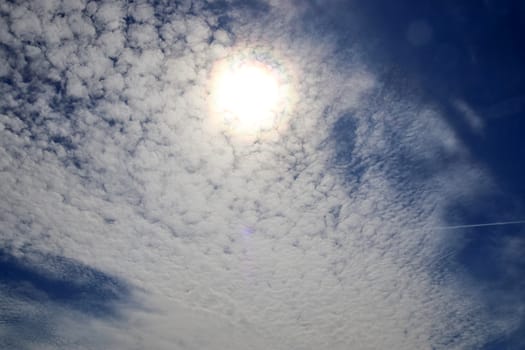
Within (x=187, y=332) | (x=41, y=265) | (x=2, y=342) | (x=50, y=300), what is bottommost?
(x=2, y=342)

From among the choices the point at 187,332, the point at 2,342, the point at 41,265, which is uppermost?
the point at 41,265

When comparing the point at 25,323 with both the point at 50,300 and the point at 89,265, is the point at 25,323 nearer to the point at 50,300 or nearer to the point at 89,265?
the point at 50,300

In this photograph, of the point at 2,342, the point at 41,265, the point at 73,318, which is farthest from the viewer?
the point at 2,342

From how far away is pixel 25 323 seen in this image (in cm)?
955

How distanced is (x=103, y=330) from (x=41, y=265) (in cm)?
376

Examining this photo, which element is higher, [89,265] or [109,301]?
[89,265]

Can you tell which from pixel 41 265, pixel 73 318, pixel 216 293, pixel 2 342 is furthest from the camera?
pixel 2 342

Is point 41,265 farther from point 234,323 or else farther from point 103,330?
point 234,323

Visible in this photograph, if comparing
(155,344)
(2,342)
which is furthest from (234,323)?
(2,342)

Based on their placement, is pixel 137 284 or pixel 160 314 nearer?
pixel 137 284

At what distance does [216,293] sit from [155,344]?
13.8 ft

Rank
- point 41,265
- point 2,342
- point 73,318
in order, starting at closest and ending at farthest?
point 41,265, point 73,318, point 2,342

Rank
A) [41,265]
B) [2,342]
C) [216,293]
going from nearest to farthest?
1. [41,265]
2. [216,293]
3. [2,342]

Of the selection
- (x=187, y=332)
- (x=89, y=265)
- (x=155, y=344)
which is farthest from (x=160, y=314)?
(x=89, y=265)
